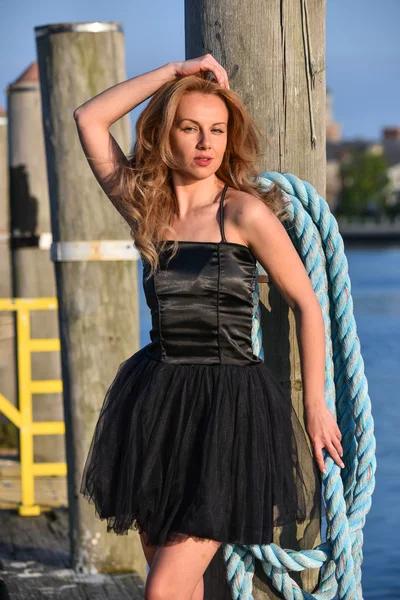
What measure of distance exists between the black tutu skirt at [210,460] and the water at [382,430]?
339 cm

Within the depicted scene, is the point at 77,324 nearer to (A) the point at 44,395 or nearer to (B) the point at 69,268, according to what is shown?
(B) the point at 69,268

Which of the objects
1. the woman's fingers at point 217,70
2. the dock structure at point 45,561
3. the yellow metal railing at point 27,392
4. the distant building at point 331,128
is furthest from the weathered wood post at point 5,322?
the distant building at point 331,128

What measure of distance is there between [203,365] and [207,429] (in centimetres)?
17

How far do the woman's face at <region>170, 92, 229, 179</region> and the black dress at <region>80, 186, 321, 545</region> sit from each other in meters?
0.10

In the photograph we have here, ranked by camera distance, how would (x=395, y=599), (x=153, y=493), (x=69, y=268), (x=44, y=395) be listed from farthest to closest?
(x=44, y=395), (x=395, y=599), (x=69, y=268), (x=153, y=493)

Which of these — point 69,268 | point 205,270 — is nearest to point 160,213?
point 205,270

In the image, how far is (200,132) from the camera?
8.77 feet

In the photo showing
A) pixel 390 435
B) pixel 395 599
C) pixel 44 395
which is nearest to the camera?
pixel 395 599

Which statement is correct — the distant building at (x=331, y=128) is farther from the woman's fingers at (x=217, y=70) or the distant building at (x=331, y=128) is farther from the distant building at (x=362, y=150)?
the woman's fingers at (x=217, y=70)

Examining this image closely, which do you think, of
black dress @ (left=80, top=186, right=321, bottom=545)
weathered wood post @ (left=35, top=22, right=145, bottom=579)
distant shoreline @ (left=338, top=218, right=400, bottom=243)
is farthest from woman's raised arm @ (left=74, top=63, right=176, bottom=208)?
distant shoreline @ (left=338, top=218, right=400, bottom=243)

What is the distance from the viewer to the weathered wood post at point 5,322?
28.0 feet

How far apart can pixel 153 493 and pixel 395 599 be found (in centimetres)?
346

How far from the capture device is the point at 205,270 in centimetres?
264

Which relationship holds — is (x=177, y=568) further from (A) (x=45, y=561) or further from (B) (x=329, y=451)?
(A) (x=45, y=561)
